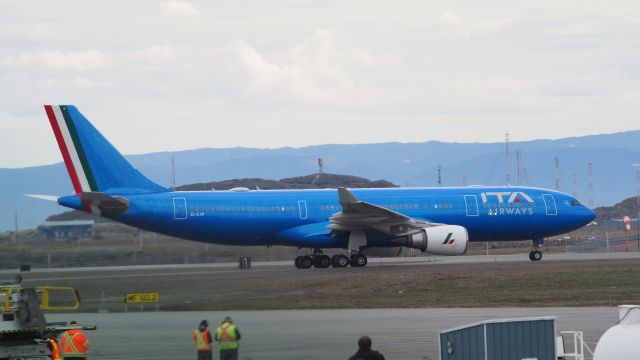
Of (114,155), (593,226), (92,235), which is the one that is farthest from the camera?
(593,226)

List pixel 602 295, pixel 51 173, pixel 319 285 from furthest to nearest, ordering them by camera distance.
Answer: pixel 51 173
pixel 319 285
pixel 602 295

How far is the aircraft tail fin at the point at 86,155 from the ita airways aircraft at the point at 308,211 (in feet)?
0.14

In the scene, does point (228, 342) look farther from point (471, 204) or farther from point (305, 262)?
point (471, 204)

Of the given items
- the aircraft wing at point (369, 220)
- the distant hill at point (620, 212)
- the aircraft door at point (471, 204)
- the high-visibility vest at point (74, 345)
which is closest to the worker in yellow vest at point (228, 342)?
the high-visibility vest at point (74, 345)

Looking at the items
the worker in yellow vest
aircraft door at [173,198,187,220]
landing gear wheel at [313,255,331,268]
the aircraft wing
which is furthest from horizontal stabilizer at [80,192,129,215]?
the worker in yellow vest

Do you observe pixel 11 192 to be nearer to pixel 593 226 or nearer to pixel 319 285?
pixel 319 285

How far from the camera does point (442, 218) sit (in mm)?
48688

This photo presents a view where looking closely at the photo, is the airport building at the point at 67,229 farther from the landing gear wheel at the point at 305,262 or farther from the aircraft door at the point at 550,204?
the aircraft door at the point at 550,204

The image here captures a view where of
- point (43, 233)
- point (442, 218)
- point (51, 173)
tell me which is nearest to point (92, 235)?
point (43, 233)

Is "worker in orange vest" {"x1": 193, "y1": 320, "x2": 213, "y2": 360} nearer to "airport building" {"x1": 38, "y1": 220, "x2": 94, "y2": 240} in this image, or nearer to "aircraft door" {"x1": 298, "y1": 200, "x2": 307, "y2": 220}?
"aircraft door" {"x1": 298, "y1": 200, "x2": 307, "y2": 220}

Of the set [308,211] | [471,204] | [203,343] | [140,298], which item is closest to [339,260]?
[308,211]

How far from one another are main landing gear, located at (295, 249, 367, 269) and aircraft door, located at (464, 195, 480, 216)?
534cm

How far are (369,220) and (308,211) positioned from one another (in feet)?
9.43

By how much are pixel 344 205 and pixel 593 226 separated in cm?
6238
